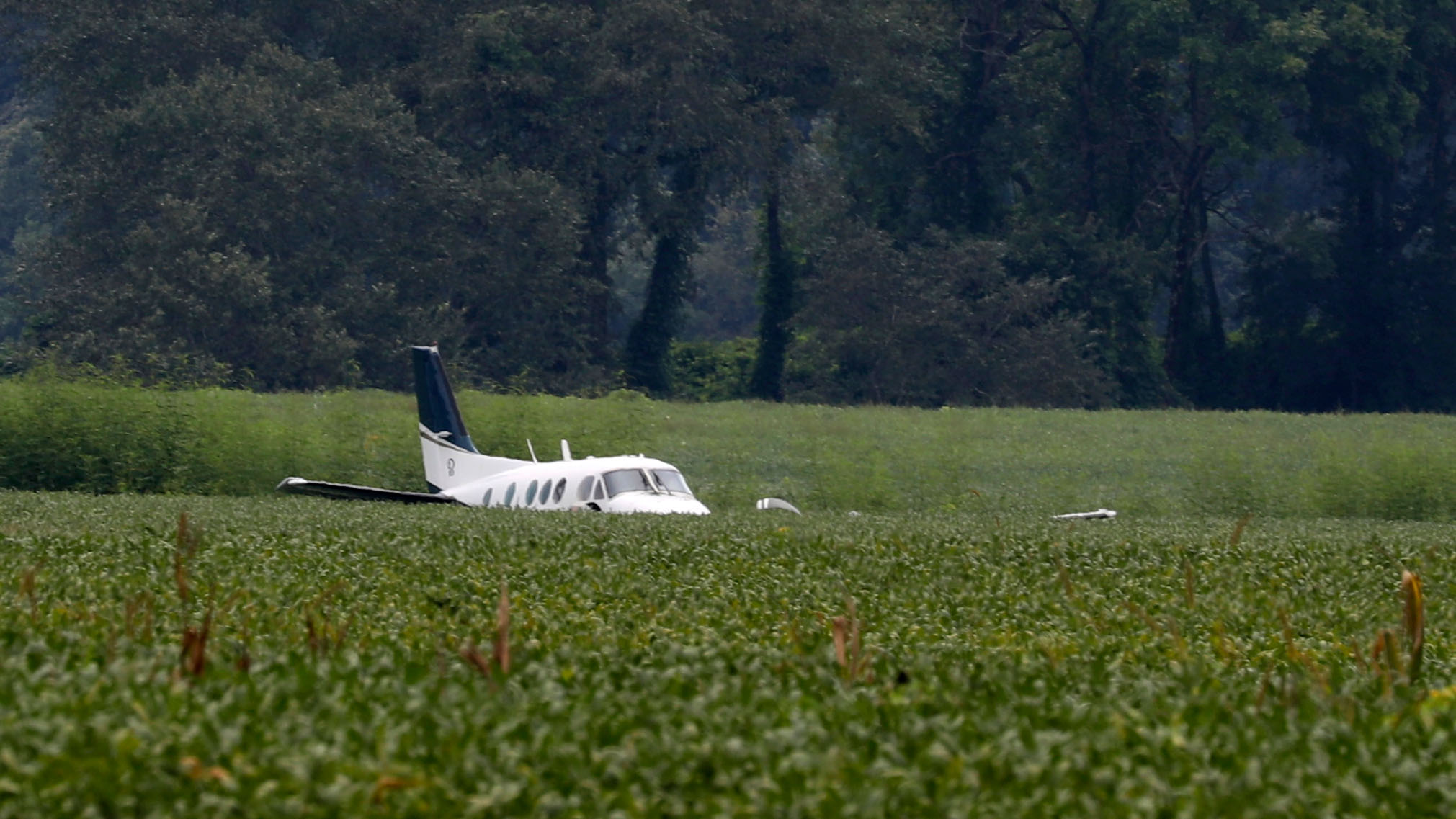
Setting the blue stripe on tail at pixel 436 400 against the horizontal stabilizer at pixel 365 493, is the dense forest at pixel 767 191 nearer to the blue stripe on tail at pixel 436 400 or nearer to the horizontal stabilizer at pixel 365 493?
the blue stripe on tail at pixel 436 400

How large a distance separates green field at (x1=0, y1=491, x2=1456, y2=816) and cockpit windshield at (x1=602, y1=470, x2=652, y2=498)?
29.4 feet

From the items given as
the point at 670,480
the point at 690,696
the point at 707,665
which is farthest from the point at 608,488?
the point at 690,696

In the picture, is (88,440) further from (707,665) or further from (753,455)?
(707,665)

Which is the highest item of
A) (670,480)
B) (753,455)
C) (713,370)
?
(713,370)

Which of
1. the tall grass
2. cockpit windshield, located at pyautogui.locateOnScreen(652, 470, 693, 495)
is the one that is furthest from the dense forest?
cockpit windshield, located at pyautogui.locateOnScreen(652, 470, 693, 495)

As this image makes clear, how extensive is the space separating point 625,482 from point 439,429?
7.20 m

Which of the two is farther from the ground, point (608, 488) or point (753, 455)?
point (753, 455)

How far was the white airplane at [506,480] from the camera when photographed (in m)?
23.2

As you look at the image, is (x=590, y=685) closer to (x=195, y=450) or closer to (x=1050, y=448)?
(x=195, y=450)

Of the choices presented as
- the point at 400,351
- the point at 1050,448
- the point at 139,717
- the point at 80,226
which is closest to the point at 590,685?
the point at 139,717

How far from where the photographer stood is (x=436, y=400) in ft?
96.8

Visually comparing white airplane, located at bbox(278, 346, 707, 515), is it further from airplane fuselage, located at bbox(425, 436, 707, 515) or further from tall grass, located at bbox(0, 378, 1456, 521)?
tall grass, located at bbox(0, 378, 1456, 521)

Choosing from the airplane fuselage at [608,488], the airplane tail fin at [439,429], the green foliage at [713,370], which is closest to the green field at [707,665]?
the airplane fuselage at [608,488]

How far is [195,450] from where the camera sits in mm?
33156
